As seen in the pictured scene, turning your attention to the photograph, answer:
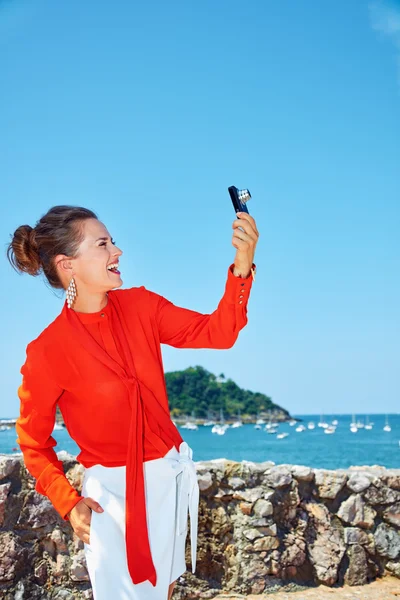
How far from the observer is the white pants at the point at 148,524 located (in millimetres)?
1725

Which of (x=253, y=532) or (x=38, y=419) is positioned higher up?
(x=38, y=419)

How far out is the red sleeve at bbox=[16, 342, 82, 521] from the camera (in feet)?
6.07

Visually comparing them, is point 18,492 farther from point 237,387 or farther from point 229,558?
point 237,387

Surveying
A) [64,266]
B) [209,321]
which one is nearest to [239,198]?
[209,321]

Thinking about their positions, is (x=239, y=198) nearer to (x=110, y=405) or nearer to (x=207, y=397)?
(x=110, y=405)

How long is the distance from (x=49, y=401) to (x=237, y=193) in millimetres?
770

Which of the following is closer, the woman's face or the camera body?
the camera body

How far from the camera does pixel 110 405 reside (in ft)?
5.95

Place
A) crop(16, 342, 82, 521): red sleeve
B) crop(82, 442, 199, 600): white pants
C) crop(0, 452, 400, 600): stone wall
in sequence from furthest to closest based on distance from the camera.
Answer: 1. crop(0, 452, 400, 600): stone wall
2. crop(16, 342, 82, 521): red sleeve
3. crop(82, 442, 199, 600): white pants

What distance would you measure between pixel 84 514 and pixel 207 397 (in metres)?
75.8

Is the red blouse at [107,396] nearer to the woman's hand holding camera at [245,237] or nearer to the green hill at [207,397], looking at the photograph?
the woman's hand holding camera at [245,237]

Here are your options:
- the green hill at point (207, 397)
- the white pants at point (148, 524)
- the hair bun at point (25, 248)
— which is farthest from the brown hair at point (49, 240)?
the green hill at point (207, 397)

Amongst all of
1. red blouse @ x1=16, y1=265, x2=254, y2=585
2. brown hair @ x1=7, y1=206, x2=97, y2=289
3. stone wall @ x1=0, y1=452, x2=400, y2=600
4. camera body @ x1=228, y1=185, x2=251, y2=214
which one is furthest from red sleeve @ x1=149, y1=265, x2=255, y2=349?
stone wall @ x1=0, y1=452, x2=400, y2=600

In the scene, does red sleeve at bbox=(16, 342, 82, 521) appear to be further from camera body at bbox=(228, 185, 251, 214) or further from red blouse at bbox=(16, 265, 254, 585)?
camera body at bbox=(228, 185, 251, 214)
